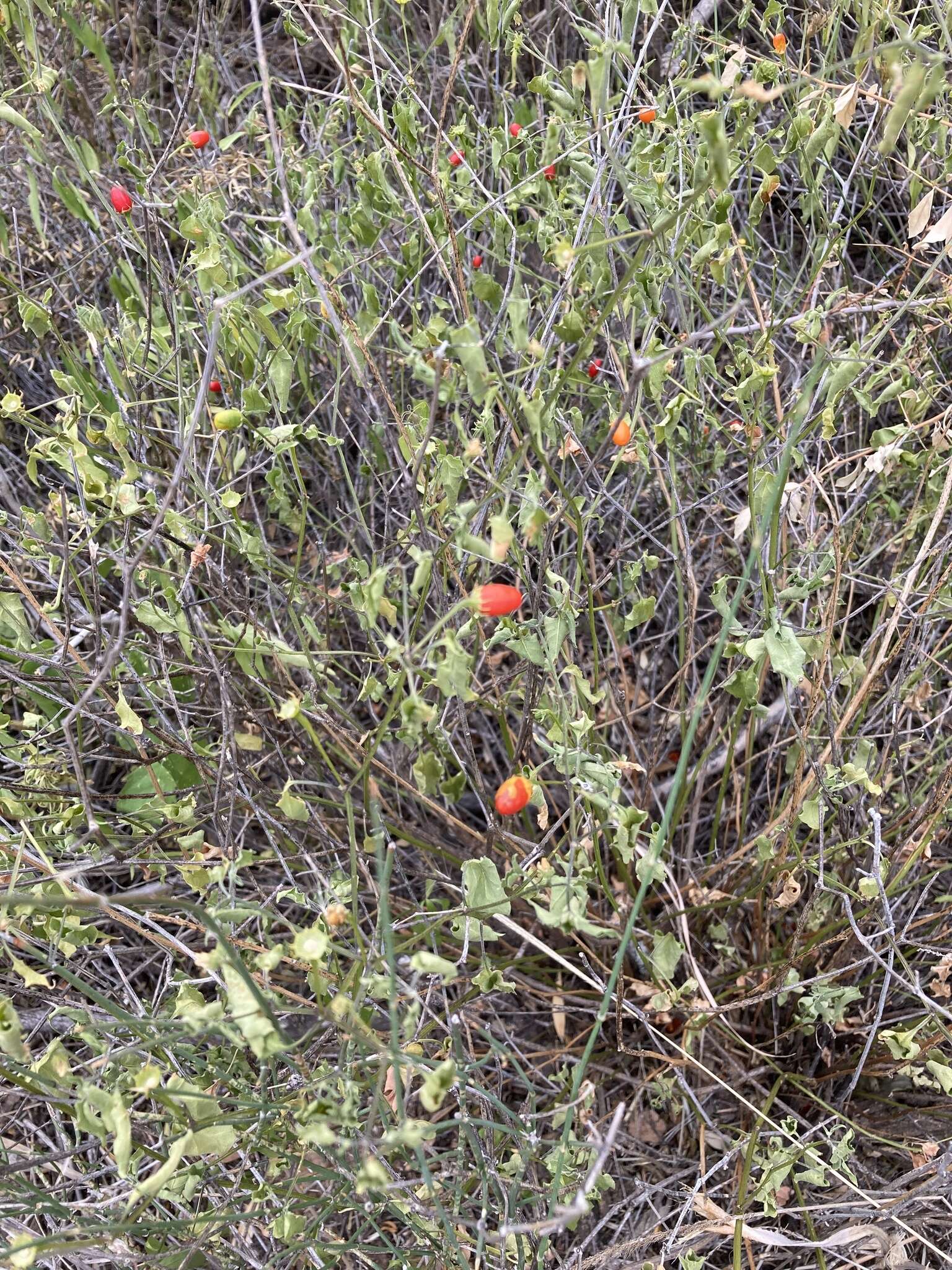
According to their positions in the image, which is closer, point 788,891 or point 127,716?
point 127,716

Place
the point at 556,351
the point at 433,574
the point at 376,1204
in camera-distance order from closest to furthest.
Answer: the point at 376,1204 < the point at 433,574 < the point at 556,351

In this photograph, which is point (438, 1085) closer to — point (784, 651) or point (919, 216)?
point (784, 651)

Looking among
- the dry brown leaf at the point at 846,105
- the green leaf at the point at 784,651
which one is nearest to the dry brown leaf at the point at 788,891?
the green leaf at the point at 784,651

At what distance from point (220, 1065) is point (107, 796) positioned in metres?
0.37

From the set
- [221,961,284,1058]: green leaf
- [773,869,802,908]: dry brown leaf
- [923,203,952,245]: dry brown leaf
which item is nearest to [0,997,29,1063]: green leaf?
[221,961,284,1058]: green leaf

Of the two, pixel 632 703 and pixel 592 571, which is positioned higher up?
pixel 592 571

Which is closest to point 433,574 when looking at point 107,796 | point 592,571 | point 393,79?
point 592,571

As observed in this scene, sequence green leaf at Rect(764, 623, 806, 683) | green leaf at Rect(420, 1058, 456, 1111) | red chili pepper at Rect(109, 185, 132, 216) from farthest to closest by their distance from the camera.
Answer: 1. red chili pepper at Rect(109, 185, 132, 216)
2. green leaf at Rect(764, 623, 806, 683)
3. green leaf at Rect(420, 1058, 456, 1111)

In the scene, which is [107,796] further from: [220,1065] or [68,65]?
[68,65]

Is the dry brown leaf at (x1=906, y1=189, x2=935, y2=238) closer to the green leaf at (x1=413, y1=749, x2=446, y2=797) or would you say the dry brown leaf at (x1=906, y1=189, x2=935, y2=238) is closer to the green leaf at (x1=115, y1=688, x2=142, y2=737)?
the green leaf at (x1=413, y1=749, x2=446, y2=797)

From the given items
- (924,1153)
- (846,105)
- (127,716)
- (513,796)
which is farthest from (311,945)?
(846,105)

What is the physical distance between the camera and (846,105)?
3.83ft

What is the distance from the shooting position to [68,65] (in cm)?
213

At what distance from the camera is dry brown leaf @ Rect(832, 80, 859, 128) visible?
1159 millimetres
